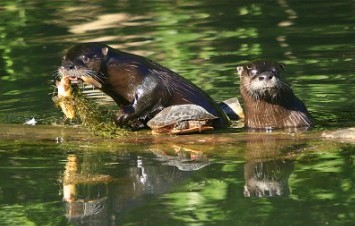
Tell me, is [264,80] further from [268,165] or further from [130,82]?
[268,165]

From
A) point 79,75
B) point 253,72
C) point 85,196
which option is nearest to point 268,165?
point 85,196

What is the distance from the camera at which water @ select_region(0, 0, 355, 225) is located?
5395mm

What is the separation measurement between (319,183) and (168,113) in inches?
56.1

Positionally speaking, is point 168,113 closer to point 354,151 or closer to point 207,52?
point 354,151

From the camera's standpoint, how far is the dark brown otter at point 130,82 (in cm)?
712

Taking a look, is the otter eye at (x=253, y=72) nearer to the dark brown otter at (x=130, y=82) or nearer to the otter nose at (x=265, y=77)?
the otter nose at (x=265, y=77)

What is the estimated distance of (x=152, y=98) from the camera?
7.21 metres

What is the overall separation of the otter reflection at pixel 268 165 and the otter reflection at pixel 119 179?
291mm

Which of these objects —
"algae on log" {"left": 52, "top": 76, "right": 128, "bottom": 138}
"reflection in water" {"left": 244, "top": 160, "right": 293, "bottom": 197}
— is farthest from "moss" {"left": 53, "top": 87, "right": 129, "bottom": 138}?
"reflection in water" {"left": 244, "top": 160, "right": 293, "bottom": 197}

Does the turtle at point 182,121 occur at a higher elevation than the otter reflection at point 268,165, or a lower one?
higher

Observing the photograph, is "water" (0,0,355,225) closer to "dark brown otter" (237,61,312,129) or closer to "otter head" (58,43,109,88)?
"dark brown otter" (237,61,312,129)

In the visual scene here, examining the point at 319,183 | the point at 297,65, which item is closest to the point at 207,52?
the point at 297,65

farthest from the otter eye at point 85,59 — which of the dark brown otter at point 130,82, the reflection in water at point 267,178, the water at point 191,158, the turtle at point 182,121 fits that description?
the reflection in water at point 267,178

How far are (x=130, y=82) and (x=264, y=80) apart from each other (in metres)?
0.83
